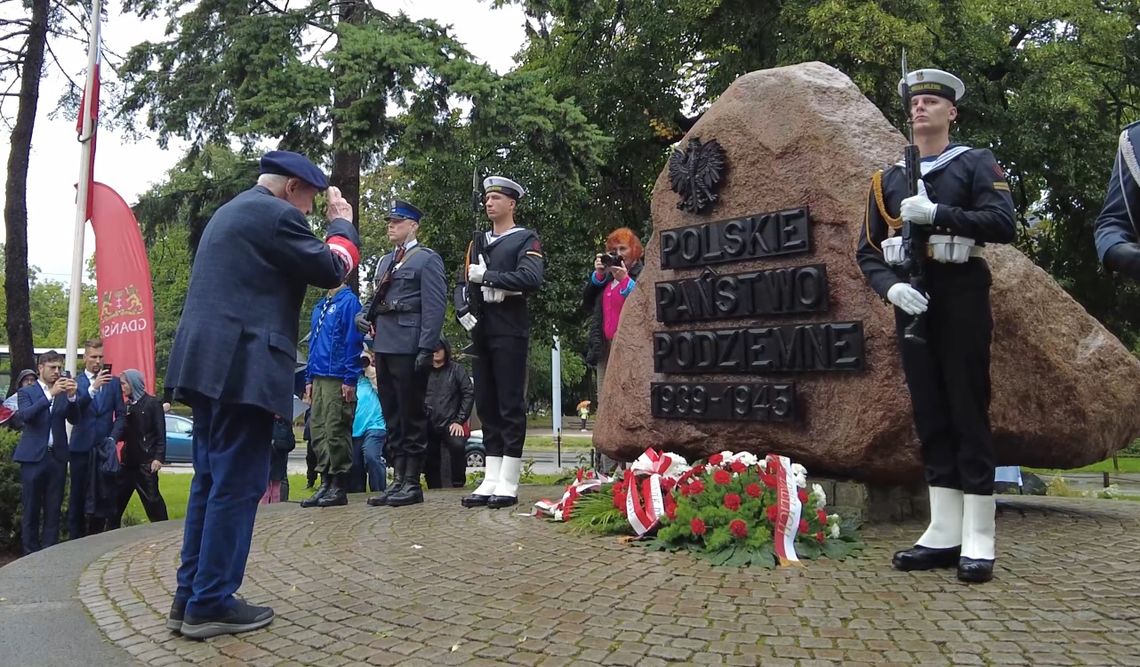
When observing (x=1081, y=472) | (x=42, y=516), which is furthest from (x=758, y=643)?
(x=1081, y=472)

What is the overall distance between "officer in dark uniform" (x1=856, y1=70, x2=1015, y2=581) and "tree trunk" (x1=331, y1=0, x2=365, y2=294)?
7.25 meters

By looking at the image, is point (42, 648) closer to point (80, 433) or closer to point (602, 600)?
point (602, 600)

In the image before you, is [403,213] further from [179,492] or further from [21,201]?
[179,492]

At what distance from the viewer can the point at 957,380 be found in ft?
12.8

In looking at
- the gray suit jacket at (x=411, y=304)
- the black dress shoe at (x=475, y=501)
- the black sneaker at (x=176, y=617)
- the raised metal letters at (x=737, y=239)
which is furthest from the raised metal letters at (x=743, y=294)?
the black sneaker at (x=176, y=617)

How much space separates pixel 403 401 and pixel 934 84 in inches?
149

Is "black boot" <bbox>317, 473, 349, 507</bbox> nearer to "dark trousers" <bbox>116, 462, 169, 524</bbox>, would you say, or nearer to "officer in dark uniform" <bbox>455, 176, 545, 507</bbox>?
"officer in dark uniform" <bbox>455, 176, 545, 507</bbox>

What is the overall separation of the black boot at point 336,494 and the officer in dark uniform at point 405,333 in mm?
252

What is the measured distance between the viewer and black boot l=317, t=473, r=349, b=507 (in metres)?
6.28

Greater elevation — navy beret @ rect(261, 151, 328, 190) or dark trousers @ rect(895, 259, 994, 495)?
navy beret @ rect(261, 151, 328, 190)

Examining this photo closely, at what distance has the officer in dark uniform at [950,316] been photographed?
3797mm

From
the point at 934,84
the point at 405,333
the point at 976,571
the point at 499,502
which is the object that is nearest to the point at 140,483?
the point at 405,333

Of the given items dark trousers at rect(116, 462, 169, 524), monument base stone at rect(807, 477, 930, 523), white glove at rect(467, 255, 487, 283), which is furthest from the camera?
dark trousers at rect(116, 462, 169, 524)

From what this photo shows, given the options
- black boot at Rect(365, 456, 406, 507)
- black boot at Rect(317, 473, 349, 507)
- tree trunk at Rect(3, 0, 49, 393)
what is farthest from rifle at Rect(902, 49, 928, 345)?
tree trunk at Rect(3, 0, 49, 393)
